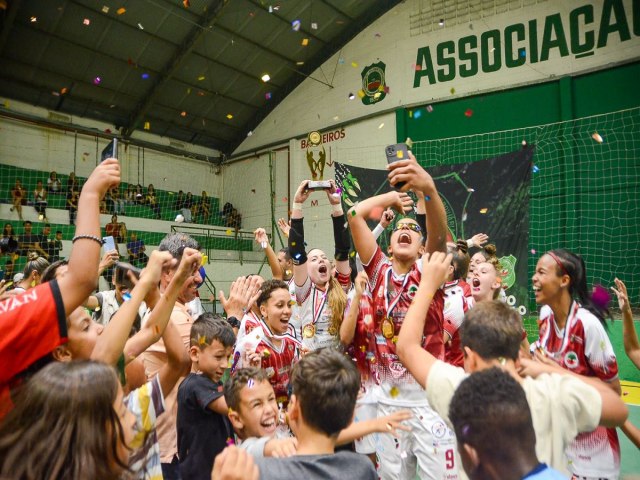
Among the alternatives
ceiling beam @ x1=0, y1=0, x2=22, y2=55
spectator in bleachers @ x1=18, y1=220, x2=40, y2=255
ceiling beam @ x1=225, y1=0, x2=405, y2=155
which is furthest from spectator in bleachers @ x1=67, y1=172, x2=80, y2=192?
ceiling beam @ x1=225, y1=0, x2=405, y2=155

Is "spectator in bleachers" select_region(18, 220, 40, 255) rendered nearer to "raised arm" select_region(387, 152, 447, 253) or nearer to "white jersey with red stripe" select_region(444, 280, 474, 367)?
"white jersey with red stripe" select_region(444, 280, 474, 367)

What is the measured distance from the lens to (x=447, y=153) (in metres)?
12.8

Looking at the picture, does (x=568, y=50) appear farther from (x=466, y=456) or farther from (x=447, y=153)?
(x=466, y=456)

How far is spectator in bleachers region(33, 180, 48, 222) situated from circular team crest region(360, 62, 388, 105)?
995cm

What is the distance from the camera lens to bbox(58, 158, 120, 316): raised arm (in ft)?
4.79

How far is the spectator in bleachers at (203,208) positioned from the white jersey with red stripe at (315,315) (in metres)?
14.2

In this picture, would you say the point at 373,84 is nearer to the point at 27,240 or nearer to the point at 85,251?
the point at 27,240

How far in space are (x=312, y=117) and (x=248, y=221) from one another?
4.79 metres

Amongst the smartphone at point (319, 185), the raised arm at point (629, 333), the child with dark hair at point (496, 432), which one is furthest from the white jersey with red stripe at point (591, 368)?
the smartphone at point (319, 185)

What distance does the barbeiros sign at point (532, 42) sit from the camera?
1087 centimetres

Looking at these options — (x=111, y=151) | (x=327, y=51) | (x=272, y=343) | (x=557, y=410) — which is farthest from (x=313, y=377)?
(x=327, y=51)

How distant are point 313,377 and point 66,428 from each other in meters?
0.72

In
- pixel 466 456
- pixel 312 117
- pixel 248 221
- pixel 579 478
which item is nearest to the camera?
pixel 466 456


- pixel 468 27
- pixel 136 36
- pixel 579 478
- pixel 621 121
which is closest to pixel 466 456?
pixel 579 478
